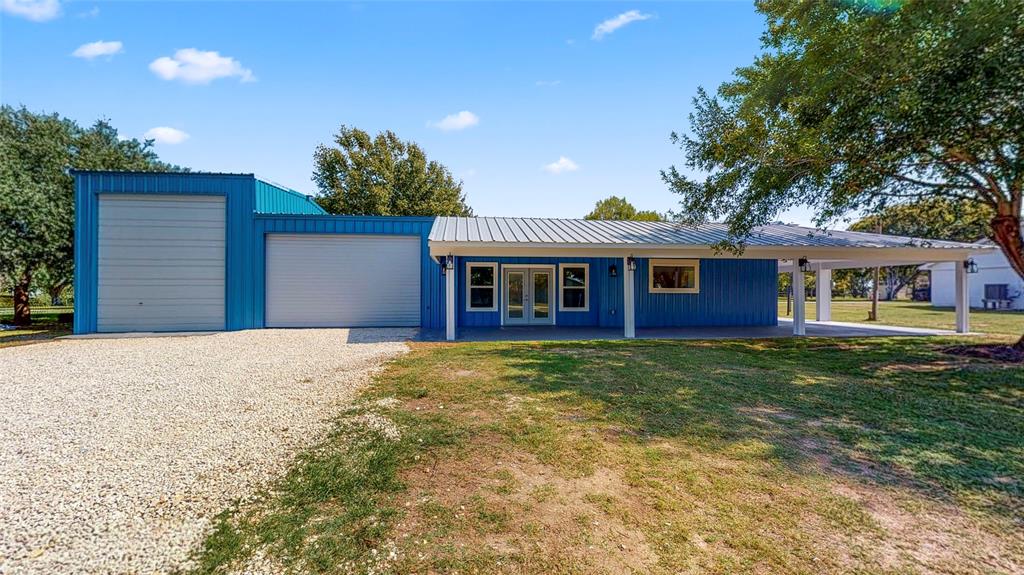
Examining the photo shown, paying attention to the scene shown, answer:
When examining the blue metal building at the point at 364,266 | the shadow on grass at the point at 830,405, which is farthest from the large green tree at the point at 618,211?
the shadow on grass at the point at 830,405

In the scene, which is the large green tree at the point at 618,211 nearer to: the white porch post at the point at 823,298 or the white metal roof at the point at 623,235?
the white porch post at the point at 823,298

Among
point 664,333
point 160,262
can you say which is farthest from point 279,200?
point 664,333

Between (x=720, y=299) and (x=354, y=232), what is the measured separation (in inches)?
453

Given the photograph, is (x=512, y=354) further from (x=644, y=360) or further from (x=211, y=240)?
(x=211, y=240)

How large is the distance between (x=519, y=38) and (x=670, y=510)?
11500mm

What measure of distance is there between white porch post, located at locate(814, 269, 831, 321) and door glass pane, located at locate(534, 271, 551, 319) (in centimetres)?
979

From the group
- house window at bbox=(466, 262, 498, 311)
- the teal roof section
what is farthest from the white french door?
the teal roof section

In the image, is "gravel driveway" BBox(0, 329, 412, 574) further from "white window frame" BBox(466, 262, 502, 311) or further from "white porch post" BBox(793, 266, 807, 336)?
"white porch post" BBox(793, 266, 807, 336)

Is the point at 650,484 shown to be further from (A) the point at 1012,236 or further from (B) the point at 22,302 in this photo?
(B) the point at 22,302

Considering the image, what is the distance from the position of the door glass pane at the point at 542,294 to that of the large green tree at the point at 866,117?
176 inches

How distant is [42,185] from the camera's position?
14484 mm

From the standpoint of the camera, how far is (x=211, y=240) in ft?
39.4

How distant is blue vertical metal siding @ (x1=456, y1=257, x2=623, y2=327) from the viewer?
12914mm

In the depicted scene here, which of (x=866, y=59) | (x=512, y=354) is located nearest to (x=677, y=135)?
(x=866, y=59)
